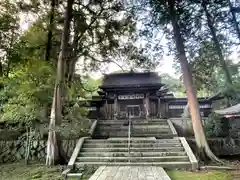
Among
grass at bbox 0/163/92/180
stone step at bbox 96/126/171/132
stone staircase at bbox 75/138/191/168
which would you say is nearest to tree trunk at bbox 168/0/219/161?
stone staircase at bbox 75/138/191/168

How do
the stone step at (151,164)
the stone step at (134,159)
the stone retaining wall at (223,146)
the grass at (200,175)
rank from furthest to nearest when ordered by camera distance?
the stone retaining wall at (223,146) < the stone step at (134,159) < the stone step at (151,164) < the grass at (200,175)

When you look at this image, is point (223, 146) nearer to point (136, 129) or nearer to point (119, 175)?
point (136, 129)

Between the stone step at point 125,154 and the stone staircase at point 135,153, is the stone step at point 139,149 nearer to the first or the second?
the stone staircase at point 135,153

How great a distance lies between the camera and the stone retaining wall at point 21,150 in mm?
10844

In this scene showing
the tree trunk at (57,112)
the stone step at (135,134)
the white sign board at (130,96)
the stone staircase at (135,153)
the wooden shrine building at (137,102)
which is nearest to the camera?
the stone staircase at (135,153)

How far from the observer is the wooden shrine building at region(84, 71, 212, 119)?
19.9 m

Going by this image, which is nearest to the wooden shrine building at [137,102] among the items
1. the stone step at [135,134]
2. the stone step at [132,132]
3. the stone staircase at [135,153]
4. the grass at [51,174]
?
the stone step at [132,132]

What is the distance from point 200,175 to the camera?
298 inches

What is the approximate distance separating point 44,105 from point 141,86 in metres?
10.0

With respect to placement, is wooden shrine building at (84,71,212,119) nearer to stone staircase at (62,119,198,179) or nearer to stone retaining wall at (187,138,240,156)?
stone retaining wall at (187,138,240,156)

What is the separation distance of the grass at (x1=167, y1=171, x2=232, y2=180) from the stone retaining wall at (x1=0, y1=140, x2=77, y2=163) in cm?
493

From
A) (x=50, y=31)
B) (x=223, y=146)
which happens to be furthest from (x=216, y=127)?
(x=50, y=31)

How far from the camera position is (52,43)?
1443 centimetres

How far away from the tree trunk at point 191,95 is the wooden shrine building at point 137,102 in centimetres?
809
